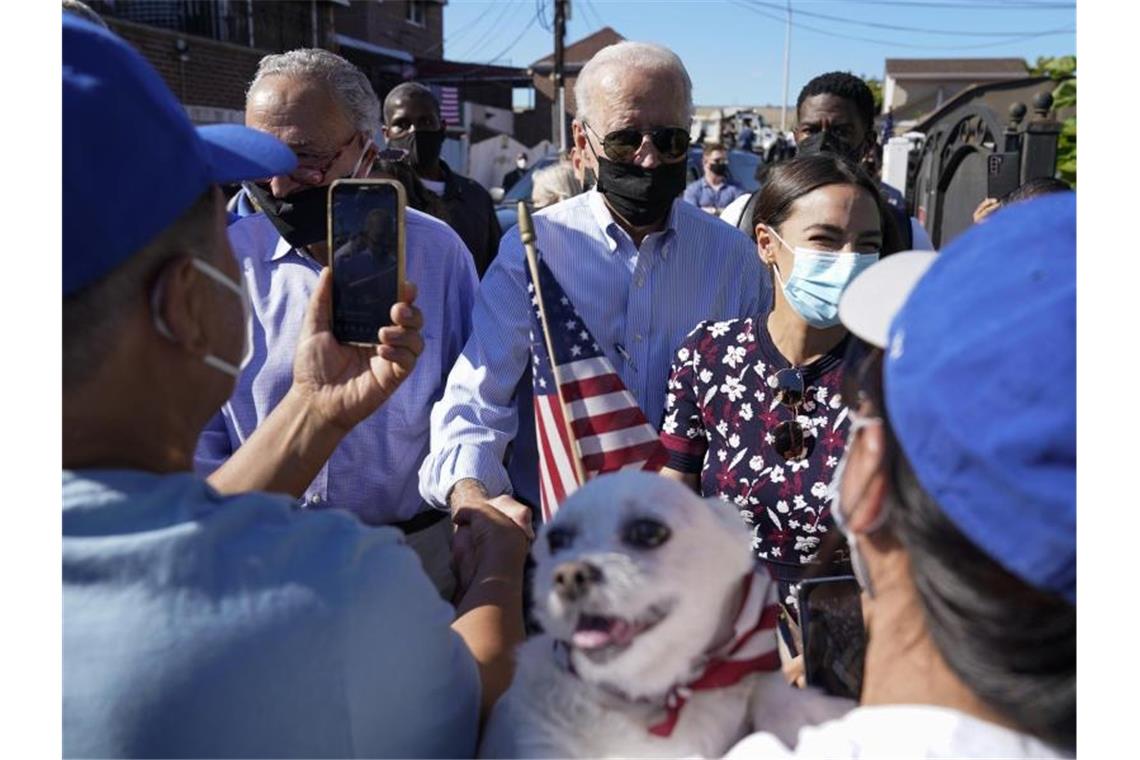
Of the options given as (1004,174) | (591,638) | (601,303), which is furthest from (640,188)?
(1004,174)

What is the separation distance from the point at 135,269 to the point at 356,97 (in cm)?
170

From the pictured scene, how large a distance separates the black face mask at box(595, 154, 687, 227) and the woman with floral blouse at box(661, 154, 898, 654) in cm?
30

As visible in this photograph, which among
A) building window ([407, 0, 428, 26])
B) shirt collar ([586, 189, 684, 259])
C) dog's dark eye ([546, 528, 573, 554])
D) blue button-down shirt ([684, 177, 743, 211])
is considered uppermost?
building window ([407, 0, 428, 26])

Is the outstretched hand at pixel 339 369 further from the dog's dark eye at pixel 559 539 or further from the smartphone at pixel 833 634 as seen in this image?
the smartphone at pixel 833 634

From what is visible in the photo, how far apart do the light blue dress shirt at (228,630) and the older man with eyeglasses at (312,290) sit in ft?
3.89

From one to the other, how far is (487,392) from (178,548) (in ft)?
4.47

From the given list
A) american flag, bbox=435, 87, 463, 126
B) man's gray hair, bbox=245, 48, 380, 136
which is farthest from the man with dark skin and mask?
american flag, bbox=435, 87, 463, 126

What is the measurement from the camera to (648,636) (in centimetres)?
109

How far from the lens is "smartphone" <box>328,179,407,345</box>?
1870 mm

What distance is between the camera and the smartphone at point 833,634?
4.75 feet

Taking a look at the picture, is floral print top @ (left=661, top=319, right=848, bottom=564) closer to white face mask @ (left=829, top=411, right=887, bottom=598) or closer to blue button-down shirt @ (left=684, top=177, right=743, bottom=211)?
white face mask @ (left=829, top=411, right=887, bottom=598)

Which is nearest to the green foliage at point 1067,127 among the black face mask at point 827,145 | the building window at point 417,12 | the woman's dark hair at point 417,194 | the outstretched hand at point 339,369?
the black face mask at point 827,145
